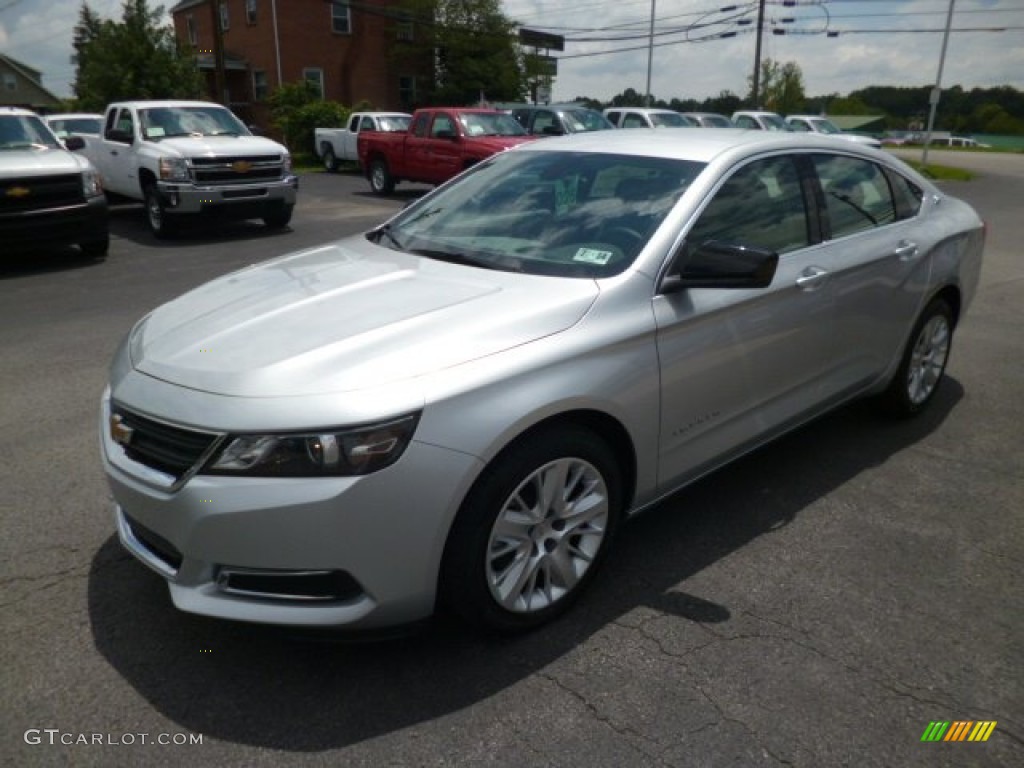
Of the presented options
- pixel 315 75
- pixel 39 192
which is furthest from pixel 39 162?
pixel 315 75

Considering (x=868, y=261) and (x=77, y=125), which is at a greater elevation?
(x=77, y=125)

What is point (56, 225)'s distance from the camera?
383 inches

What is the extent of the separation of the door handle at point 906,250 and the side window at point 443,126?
1303cm

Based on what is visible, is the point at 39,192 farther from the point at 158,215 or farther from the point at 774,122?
the point at 774,122

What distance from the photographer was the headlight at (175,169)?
458 inches

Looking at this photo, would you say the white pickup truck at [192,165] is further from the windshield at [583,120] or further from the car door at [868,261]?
the car door at [868,261]

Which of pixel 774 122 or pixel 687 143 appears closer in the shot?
pixel 687 143

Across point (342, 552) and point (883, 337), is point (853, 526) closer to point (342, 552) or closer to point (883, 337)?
point (883, 337)

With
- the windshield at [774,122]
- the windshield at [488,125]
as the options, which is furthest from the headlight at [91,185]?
the windshield at [774,122]

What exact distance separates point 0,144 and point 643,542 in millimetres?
10140

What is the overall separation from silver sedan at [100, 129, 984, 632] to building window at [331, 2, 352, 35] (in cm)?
3642

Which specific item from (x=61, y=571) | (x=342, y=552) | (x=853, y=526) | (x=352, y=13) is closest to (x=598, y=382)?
(x=342, y=552)

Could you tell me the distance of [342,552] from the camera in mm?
2365

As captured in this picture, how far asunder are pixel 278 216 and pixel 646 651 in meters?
11.4
